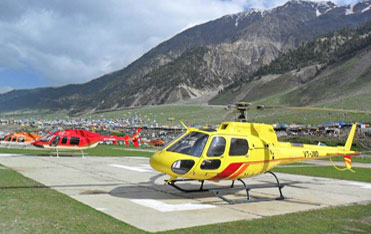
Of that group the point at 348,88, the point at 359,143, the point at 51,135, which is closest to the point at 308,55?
the point at 348,88

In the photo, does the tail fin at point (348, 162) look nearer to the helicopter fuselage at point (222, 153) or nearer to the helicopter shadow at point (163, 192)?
the helicopter shadow at point (163, 192)

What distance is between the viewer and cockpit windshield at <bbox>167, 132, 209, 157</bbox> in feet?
35.0

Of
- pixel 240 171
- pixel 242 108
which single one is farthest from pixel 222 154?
pixel 242 108

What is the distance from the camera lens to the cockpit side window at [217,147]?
1084 cm

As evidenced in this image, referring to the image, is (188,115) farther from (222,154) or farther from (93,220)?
(93,220)

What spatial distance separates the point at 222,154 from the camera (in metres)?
11.0

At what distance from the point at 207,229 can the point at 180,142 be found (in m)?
3.83

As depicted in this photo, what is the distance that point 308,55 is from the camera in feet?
589

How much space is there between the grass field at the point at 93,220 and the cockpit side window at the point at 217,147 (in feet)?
9.10

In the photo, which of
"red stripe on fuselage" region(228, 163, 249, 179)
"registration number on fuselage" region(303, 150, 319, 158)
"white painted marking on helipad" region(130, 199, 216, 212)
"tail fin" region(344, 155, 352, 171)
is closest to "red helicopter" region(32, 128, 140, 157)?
"white painted marking on helipad" region(130, 199, 216, 212)

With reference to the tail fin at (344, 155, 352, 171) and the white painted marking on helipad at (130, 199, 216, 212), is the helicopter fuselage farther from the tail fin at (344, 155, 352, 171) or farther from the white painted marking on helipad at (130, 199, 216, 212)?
the tail fin at (344, 155, 352, 171)

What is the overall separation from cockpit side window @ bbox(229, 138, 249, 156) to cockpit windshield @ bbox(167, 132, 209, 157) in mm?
1040

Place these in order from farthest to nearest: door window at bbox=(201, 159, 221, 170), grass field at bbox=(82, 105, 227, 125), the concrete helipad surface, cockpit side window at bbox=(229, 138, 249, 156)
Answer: grass field at bbox=(82, 105, 227, 125)
cockpit side window at bbox=(229, 138, 249, 156)
door window at bbox=(201, 159, 221, 170)
the concrete helipad surface

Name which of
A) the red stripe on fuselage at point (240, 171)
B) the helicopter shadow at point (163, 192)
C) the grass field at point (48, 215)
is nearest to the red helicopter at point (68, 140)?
the helicopter shadow at point (163, 192)
